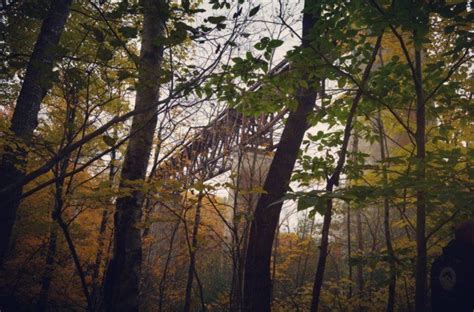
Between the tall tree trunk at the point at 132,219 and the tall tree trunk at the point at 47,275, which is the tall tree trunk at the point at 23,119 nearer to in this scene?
the tall tree trunk at the point at 132,219

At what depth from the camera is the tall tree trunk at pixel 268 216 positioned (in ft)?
12.5

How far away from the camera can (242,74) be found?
2.93 meters

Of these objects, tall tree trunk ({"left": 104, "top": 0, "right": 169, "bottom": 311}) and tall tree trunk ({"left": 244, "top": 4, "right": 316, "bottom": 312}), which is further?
tall tree trunk ({"left": 244, "top": 4, "right": 316, "bottom": 312})

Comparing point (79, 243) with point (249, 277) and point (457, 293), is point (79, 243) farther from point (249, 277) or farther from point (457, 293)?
point (457, 293)

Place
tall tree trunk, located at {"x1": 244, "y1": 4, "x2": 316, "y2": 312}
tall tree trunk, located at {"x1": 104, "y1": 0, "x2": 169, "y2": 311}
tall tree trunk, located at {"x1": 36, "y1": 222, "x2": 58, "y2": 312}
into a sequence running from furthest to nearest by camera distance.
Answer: tall tree trunk, located at {"x1": 36, "y1": 222, "x2": 58, "y2": 312} → tall tree trunk, located at {"x1": 244, "y1": 4, "x2": 316, "y2": 312} → tall tree trunk, located at {"x1": 104, "y1": 0, "x2": 169, "y2": 311}

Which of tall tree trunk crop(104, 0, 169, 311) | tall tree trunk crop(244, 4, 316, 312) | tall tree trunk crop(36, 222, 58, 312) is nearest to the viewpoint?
tall tree trunk crop(104, 0, 169, 311)

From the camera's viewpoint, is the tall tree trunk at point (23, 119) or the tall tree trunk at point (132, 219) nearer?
the tall tree trunk at point (132, 219)

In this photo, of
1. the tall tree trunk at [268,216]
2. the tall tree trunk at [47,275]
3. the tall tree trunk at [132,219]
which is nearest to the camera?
the tall tree trunk at [132,219]

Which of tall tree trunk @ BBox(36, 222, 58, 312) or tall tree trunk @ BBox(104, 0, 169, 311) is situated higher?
tall tree trunk @ BBox(104, 0, 169, 311)

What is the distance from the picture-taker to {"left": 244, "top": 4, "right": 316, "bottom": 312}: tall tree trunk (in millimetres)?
3814

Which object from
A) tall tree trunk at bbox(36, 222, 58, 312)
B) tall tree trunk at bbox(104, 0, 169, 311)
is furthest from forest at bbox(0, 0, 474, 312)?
tall tree trunk at bbox(36, 222, 58, 312)

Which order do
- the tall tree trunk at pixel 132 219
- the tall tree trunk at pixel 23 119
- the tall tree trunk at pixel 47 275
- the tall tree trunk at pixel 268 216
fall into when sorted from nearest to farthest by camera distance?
the tall tree trunk at pixel 132 219
the tall tree trunk at pixel 268 216
the tall tree trunk at pixel 23 119
the tall tree trunk at pixel 47 275

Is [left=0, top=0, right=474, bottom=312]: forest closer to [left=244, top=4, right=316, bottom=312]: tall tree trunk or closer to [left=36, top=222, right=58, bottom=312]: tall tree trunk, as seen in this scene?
[left=244, top=4, right=316, bottom=312]: tall tree trunk

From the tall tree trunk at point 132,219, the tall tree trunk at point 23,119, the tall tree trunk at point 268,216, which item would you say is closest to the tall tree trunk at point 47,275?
the tall tree trunk at point 23,119
